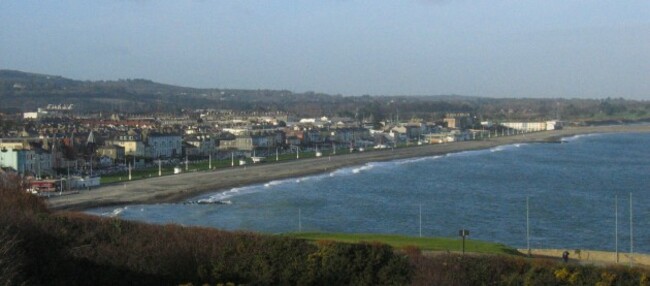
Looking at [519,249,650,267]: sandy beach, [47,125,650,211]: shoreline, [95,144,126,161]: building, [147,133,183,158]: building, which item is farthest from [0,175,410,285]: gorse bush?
[147,133,183,158]: building

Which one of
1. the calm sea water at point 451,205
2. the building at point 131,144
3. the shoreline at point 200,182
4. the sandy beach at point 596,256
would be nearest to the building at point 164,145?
the building at point 131,144

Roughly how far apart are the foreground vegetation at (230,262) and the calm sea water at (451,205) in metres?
6.94

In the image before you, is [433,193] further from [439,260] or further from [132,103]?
[132,103]

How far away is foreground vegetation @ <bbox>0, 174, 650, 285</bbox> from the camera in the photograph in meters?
8.29

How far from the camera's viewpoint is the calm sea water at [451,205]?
17453 mm

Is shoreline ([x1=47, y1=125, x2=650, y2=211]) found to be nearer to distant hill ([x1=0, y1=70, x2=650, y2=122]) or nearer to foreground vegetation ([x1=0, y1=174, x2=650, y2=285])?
foreground vegetation ([x1=0, y1=174, x2=650, y2=285])

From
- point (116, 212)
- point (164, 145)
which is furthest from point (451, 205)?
point (164, 145)

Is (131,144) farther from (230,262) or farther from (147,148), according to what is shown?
(230,262)

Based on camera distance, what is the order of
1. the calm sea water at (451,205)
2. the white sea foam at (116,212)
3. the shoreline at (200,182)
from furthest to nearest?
the shoreline at (200,182), the white sea foam at (116,212), the calm sea water at (451,205)

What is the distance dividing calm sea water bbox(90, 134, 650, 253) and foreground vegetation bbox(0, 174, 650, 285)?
6944 mm

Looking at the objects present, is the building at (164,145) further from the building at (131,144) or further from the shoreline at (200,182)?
the shoreline at (200,182)

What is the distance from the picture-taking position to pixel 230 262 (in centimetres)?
954

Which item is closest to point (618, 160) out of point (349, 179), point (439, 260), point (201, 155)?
point (349, 179)

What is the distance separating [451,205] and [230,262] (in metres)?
13.1
